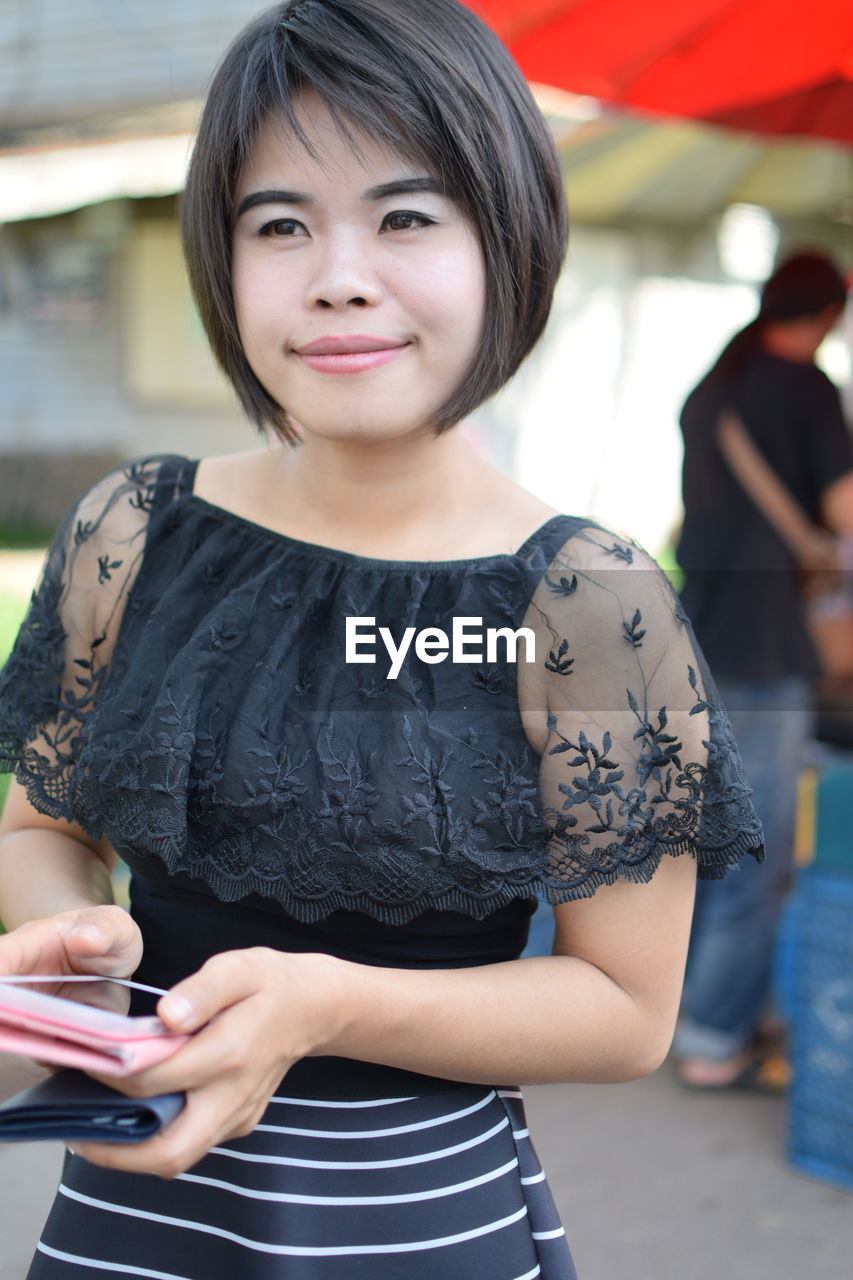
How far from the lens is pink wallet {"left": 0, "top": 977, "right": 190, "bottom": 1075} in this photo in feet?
2.98

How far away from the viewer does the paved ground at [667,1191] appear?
9.05 ft

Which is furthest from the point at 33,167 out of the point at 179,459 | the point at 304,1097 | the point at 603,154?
the point at 304,1097

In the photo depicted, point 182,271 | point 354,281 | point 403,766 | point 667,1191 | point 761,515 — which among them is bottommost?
point 667,1191

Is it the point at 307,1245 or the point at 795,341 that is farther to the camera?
the point at 795,341

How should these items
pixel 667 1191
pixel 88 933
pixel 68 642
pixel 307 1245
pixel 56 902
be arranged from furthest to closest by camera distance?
pixel 667 1191 → pixel 68 642 → pixel 56 902 → pixel 307 1245 → pixel 88 933

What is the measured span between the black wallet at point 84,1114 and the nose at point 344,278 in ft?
2.31

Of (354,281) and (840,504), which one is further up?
(840,504)

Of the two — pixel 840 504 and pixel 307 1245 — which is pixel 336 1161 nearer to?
pixel 307 1245

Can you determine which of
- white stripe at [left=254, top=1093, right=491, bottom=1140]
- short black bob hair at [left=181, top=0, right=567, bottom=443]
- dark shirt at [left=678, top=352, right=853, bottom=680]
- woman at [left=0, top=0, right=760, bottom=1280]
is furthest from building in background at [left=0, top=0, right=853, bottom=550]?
white stripe at [left=254, top=1093, right=491, bottom=1140]

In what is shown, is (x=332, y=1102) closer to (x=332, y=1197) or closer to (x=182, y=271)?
(x=332, y=1197)

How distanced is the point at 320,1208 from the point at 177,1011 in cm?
39

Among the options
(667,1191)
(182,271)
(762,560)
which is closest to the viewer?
(667,1191)

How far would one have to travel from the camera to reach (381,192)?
48.0 inches

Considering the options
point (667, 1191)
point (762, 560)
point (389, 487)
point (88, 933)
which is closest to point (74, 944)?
point (88, 933)
